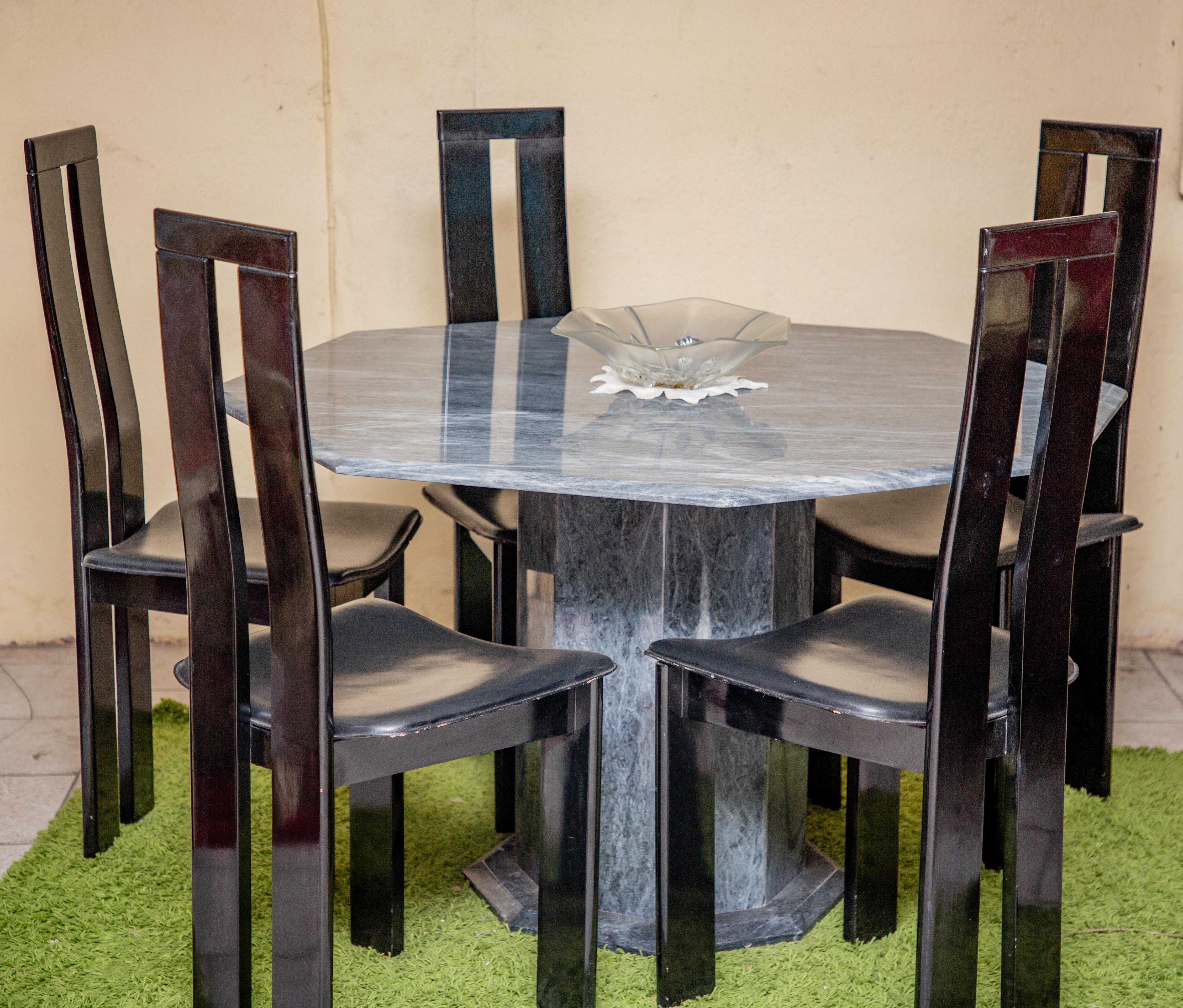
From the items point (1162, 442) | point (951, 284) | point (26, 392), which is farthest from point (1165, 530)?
point (26, 392)

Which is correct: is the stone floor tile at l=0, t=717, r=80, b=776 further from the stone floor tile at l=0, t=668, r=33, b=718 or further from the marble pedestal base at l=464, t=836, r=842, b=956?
the marble pedestal base at l=464, t=836, r=842, b=956

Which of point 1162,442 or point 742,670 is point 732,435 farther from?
point 1162,442

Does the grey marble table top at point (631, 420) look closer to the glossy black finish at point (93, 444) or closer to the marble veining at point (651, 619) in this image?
the marble veining at point (651, 619)

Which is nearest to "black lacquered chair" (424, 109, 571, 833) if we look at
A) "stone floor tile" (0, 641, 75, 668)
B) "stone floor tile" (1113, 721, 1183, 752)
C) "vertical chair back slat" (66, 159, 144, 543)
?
"vertical chair back slat" (66, 159, 144, 543)

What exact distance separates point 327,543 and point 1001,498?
1.14 meters

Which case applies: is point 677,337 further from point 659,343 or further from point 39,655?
point 39,655

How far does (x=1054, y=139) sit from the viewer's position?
251 centimetres

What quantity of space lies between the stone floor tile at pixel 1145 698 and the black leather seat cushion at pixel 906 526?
71cm

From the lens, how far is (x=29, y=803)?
8.12 feet

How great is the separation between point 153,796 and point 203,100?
62.0 inches

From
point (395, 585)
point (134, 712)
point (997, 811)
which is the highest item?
point (395, 585)

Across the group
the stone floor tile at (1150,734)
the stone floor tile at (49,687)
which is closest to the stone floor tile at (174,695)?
the stone floor tile at (49,687)

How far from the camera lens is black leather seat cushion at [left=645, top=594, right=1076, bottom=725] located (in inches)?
61.2

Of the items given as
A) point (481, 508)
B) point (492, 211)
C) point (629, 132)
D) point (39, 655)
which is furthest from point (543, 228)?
point (39, 655)
